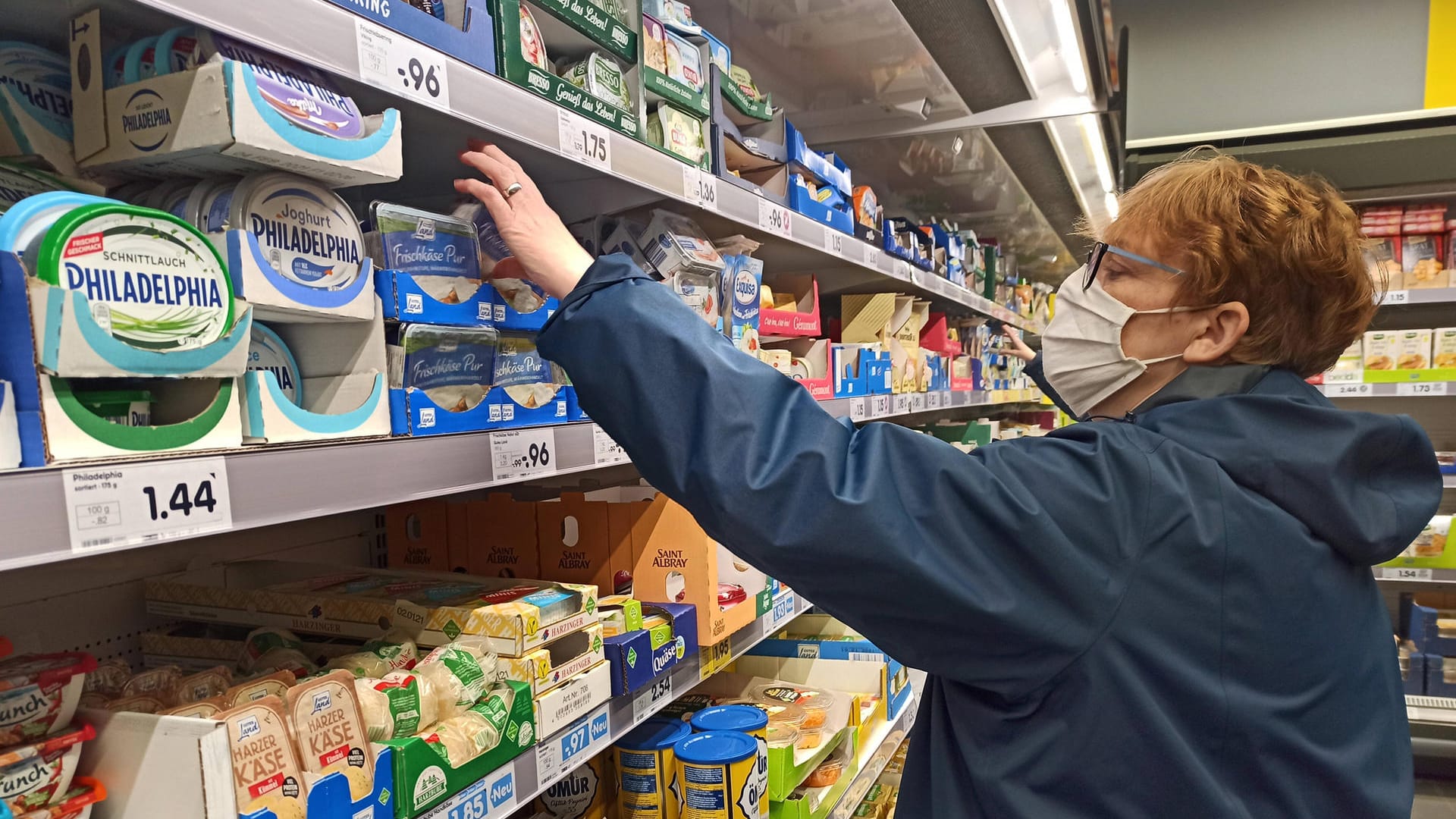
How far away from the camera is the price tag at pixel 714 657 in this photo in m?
1.58

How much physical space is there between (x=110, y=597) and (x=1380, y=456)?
1.69m

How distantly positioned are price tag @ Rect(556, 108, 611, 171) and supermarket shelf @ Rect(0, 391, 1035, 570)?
38cm

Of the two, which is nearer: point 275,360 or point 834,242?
point 275,360

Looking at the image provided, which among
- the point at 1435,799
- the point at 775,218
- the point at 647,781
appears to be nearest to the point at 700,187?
the point at 775,218

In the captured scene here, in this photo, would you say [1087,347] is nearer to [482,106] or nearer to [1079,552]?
[1079,552]

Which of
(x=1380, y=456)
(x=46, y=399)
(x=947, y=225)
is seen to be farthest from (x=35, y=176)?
(x=947, y=225)

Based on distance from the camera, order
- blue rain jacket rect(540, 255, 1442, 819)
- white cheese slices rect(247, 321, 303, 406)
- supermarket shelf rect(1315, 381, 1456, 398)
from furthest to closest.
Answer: supermarket shelf rect(1315, 381, 1456, 398)
white cheese slices rect(247, 321, 303, 406)
blue rain jacket rect(540, 255, 1442, 819)

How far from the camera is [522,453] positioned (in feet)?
3.86

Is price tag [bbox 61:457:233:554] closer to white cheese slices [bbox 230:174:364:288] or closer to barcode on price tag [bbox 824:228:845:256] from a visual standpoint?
white cheese slices [bbox 230:174:364:288]

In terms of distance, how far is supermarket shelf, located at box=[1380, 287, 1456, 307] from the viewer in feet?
12.7

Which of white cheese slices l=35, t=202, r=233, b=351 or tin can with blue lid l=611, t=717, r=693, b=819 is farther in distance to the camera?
tin can with blue lid l=611, t=717, r=693, b=819

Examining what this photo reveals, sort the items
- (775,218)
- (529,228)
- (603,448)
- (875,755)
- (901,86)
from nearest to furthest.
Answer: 1. (529,228)
2. (603,448)
3. (775,218)
4. (875,755)
5. (901,86)

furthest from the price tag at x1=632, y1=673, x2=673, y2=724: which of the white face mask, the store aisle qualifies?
the store aisle

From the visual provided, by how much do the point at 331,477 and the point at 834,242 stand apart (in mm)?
1500
